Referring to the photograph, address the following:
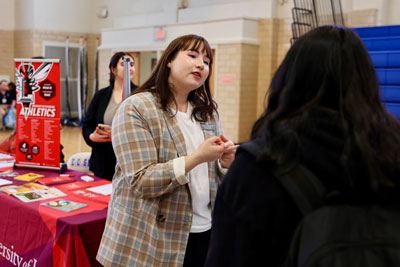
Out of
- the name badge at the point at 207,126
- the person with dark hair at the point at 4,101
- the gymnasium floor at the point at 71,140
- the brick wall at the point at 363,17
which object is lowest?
the gymnasium floor at the point at 71,140

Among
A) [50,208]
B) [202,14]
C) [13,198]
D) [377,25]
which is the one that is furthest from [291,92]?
[202,14]

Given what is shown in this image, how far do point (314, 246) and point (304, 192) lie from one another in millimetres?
104

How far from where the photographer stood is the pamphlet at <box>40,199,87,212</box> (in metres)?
2.30

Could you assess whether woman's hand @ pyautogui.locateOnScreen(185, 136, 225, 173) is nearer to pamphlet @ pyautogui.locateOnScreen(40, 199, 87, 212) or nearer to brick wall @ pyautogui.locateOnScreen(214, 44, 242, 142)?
pamphlet @ pyautogui.locateOnScreen(40, 199, 87, 212)

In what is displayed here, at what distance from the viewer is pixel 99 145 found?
3318 millimetres

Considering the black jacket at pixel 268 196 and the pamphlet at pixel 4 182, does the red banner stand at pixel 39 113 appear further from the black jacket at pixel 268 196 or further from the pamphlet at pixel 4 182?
the black jacket at pixel 268 196

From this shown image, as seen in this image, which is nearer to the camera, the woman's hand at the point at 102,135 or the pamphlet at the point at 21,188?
the pamphlet at the point at 21,188

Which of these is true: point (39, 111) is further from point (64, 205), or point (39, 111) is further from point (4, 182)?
point (64, 205)

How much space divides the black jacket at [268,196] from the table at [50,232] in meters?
1.28

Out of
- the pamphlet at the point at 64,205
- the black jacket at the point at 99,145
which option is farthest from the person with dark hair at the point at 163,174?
the black jacket at the point at 99,145

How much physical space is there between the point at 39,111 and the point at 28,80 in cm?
23

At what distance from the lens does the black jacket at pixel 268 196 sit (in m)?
0.85

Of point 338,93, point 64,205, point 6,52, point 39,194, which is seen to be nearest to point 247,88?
point 39,194

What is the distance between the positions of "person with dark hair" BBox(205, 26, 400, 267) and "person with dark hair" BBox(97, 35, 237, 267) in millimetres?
707
